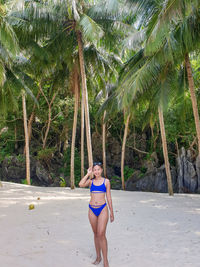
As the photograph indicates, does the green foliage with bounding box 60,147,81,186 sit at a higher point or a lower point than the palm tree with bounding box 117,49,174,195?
lower

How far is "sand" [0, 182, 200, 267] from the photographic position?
11.1 feet

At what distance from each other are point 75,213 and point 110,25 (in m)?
8.39

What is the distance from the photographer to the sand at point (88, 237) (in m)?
3.37

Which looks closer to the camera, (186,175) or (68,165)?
(186,175)

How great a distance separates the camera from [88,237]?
175 inches

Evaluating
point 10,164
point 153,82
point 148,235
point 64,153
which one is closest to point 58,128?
point 64,153

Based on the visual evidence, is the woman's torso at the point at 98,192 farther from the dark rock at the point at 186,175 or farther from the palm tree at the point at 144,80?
the dark rock at the point at 186,175

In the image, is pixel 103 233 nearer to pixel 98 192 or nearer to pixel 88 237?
pixel 98 192

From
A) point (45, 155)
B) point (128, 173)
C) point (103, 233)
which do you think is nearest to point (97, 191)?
point (103, 233)

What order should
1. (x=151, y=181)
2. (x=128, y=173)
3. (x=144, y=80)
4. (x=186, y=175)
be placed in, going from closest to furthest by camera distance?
1. (x=144, y=80)
2. (x=186, y=175)
3. (x=151, y=181)
4. (x=128, y=173)

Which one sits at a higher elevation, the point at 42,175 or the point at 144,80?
the point at 144,80

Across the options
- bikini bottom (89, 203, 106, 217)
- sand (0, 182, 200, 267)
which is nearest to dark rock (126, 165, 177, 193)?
sand (0, 182, 200, 267)

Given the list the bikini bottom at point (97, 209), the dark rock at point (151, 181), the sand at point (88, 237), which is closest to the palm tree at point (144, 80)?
the sand at point (88, 237)

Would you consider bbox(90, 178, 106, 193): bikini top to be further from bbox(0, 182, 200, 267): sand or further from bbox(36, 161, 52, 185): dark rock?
bbox(36, 161, 52, 185): dark rock
